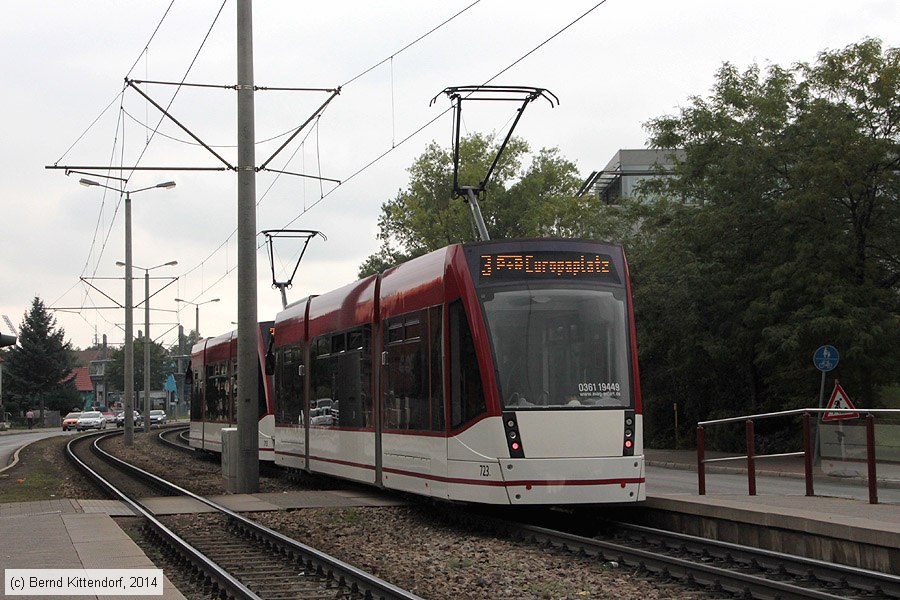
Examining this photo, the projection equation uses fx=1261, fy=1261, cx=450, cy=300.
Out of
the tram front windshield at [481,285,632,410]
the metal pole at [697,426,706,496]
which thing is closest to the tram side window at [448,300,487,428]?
the tram front windshield at [481,285,632,410]

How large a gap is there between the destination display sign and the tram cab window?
88 cm

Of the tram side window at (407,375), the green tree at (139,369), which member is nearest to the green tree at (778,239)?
the tram side window at (407,375)

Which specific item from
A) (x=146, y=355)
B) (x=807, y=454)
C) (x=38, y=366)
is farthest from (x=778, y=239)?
(x=38, y=366)

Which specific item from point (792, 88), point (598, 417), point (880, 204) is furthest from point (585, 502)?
point (792, 88)

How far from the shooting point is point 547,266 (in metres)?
14.4

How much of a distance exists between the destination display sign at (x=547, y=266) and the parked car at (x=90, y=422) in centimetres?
6956

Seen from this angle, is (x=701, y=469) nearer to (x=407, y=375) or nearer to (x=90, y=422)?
(x=407, y=375)

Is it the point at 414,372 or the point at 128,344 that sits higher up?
the point at 128,344

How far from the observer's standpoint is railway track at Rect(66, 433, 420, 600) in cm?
1020

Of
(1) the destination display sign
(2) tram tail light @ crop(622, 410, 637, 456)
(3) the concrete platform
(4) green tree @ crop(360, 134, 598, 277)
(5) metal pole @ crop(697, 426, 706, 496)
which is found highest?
(4) green tree @ crop(360, 134, 598, 277)

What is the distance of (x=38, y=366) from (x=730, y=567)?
9305cm

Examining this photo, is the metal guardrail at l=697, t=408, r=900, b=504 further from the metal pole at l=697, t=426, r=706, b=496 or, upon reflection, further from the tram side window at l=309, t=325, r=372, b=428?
the tram side window at l=309, t=325, r=372, b=428

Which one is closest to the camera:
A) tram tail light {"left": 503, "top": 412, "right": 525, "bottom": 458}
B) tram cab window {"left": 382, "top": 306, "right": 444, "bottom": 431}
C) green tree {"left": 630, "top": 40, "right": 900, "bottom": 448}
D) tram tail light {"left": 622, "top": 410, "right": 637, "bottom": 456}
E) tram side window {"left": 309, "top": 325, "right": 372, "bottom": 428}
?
tram tail light {"left": 503, "top": 412, "right": 525, "bottom": 458}

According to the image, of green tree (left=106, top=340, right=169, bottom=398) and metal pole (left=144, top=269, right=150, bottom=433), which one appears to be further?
green tree (left=106, top=340, right=169, bottom=398)
